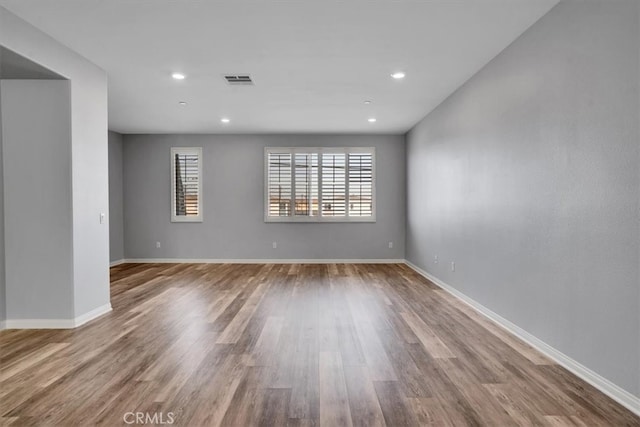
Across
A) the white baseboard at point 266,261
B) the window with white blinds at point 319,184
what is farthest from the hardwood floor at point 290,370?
the window with white blinds at point 319,184

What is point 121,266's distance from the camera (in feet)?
23.7

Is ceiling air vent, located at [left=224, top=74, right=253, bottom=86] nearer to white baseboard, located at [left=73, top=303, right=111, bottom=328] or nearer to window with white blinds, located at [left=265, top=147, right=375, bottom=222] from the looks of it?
white baseboard, located at [left=73, top=303, right=111, bottom=328]

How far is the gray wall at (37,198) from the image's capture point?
3453 millimetres

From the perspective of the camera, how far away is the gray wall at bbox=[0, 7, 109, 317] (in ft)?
11.1

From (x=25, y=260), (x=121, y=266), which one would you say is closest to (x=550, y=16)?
(x=25, y=260)

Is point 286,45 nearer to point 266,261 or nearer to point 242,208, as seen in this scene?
point 242,208

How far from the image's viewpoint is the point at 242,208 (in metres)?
7.68

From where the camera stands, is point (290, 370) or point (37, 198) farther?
point (37, 198)

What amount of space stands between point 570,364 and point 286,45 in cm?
346

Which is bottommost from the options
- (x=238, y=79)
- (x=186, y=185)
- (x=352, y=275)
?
(x=352, y=275)

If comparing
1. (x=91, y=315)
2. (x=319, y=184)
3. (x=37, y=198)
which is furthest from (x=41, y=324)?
(x=319, y=184)

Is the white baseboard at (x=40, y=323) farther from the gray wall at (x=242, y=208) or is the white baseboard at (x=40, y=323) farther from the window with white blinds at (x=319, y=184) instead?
the window with white blinds at (x=319, y=184)

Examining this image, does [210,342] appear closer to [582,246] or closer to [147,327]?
[147,327]

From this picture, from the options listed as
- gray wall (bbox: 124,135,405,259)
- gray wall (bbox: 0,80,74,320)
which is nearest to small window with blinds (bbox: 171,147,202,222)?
gray wall (bbox: 124,135,405,259)
